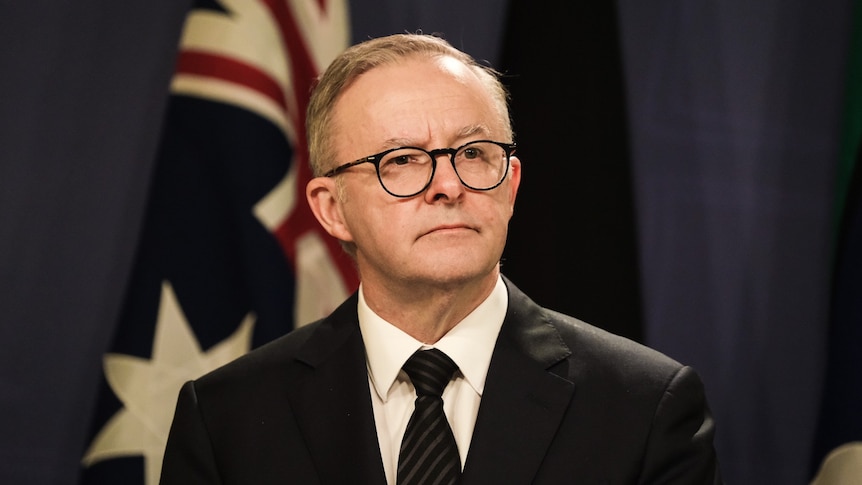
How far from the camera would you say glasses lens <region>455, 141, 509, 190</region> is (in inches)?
70.9

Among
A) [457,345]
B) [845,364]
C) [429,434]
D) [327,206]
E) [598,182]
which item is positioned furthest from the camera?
[598,182]

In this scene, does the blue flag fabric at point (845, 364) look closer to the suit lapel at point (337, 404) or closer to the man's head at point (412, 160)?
the man's head at point (412, 160)

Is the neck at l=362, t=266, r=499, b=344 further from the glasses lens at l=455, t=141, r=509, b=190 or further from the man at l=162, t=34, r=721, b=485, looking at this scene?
the glasses lens at l=455, t=141, r=509, b=190

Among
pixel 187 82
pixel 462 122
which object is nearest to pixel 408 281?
pixel 462 122

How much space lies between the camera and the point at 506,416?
175 centimetres

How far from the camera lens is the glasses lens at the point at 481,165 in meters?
1.80

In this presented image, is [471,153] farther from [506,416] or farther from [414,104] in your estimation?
[506,416]

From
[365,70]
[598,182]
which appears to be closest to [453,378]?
[365,70]

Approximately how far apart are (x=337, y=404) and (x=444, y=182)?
0.47 meters

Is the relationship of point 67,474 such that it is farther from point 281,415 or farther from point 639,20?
point 639,20

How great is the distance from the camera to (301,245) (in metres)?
2.65

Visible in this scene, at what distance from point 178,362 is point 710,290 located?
1525mm

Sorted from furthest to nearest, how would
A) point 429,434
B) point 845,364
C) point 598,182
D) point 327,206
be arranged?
point 598,182 → point 845,364 → point 327,206 → point 429,434

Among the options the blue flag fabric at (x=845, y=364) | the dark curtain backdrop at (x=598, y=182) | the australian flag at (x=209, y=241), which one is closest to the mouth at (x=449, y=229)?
the australian flag at (x=209, y=241)
